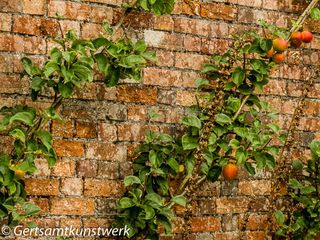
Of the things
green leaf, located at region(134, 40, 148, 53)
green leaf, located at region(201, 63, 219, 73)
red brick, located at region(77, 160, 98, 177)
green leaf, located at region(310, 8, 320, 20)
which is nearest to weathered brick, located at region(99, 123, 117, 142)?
red brick, located at region(77, 160, 98, 177)

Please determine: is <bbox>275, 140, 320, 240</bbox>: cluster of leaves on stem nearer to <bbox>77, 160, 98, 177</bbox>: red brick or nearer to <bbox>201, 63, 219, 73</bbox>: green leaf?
<bbox>201, 63, 219, 73</bbox>: green leaf

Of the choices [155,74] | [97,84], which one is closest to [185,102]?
[155,74]

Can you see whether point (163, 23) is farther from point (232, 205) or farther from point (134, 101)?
point (232, 205)

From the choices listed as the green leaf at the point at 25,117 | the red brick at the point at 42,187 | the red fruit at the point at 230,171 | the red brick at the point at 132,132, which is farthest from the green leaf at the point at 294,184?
the green leaf at the point at 25,117

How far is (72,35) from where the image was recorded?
2273mm

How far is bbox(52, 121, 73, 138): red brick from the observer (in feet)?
7.97

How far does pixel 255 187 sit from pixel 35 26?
1243 millimetres

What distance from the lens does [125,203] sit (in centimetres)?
238

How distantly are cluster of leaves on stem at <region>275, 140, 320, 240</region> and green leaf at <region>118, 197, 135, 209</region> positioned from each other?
73 cm

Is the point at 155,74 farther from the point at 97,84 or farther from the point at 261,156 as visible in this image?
the point at 261,156

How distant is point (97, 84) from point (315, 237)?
132 cm

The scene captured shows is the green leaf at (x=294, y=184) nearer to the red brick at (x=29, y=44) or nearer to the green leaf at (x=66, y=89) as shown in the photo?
the green leaf at (x=66, y=89)

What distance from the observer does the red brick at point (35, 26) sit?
2365 millimetres

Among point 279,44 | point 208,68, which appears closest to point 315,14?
point 279,44
